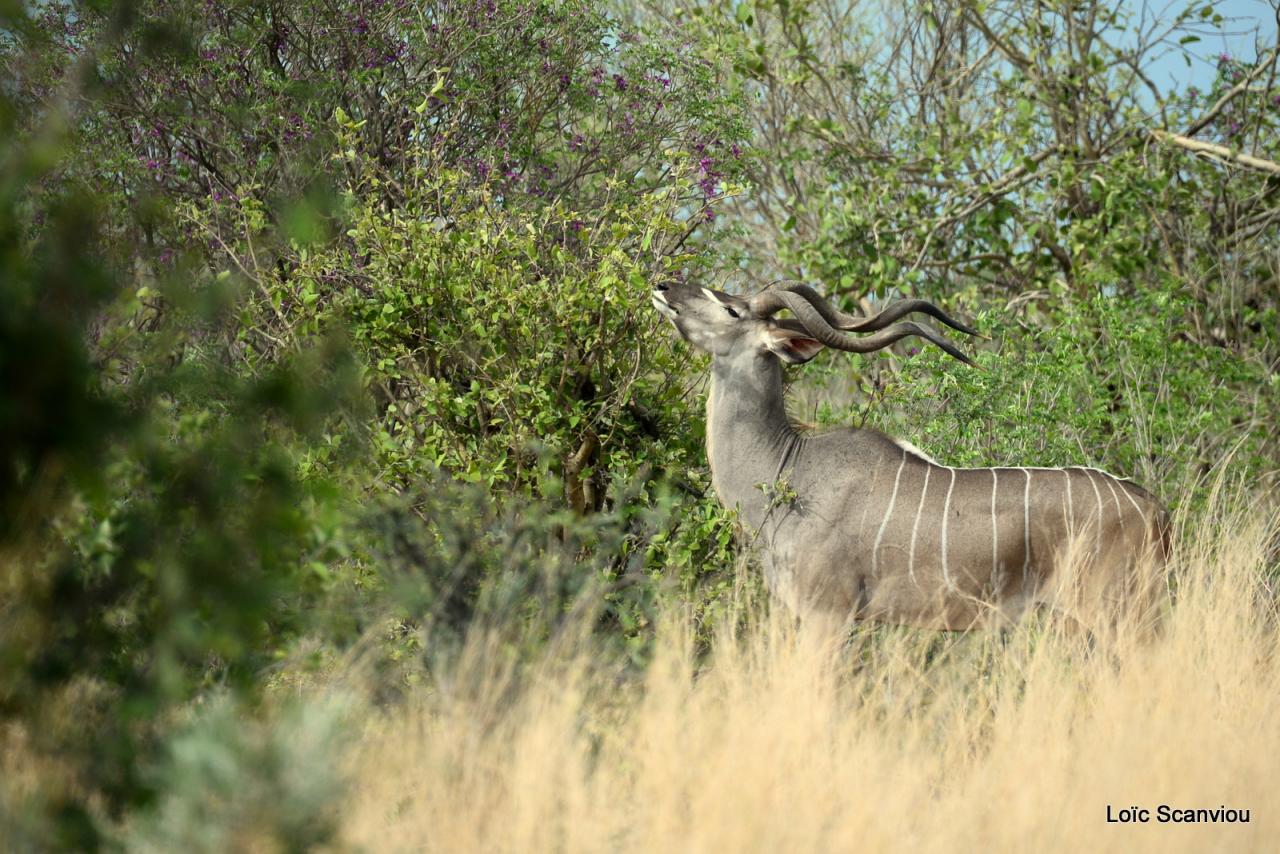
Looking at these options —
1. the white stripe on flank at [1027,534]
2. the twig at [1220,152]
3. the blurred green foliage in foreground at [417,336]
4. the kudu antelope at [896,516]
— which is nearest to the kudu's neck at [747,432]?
the kudu antelope at [896,516]

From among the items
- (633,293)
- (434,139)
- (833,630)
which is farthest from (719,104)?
(833,630)

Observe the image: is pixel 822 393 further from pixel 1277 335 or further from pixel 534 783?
pixel 534 783

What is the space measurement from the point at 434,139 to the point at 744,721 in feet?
13.3

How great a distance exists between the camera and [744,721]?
3.28 metres

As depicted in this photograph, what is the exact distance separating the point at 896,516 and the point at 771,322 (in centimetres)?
84

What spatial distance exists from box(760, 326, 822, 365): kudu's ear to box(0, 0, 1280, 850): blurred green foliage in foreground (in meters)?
0.44

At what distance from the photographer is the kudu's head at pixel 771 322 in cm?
495

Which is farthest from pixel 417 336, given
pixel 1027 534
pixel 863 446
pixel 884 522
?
pixel 1027 534

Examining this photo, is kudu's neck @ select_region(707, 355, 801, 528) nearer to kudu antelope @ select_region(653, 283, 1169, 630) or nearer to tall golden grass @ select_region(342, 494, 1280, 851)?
kudu antelope @ select_region(653, 283, 1169, 630)

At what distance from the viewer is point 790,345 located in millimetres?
5066

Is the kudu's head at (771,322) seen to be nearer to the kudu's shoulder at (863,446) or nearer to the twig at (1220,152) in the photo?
the kudu's shoulder at (863,446)
